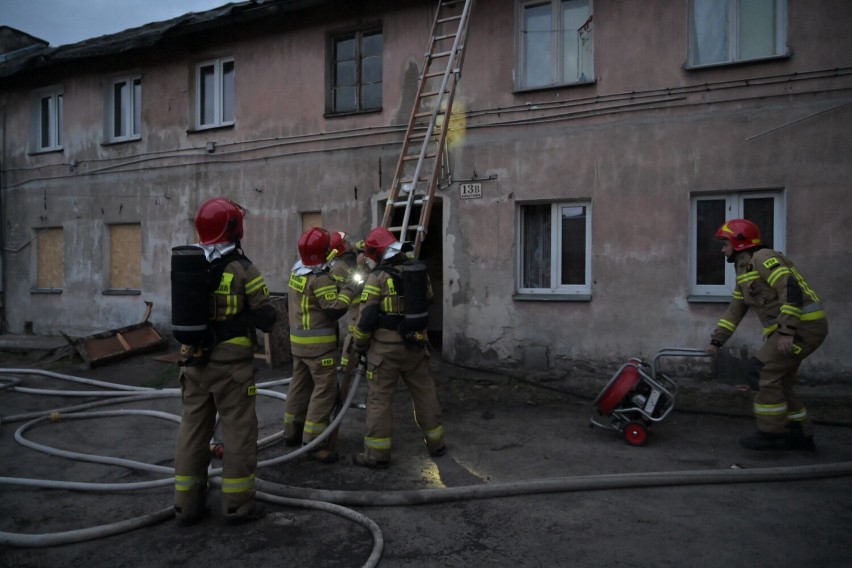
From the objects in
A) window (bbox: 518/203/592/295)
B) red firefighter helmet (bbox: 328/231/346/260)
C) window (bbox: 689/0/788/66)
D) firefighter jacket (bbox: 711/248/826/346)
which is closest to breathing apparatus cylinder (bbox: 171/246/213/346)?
red firefighter helmet (bbox: 328/231/346/260)

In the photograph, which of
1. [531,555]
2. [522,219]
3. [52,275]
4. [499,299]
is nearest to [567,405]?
[499,299]

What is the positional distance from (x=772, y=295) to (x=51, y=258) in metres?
14.0

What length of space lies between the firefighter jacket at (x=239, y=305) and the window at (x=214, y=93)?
783 cm

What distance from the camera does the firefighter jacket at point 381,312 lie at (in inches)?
200

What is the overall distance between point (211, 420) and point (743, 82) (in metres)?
7.29

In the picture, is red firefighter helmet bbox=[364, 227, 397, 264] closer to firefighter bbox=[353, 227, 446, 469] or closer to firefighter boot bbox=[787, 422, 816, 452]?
firefighter bbox=[353, 227, 446, 469]

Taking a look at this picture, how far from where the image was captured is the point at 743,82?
24.7 ft

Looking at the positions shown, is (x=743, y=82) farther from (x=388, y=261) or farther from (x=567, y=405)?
(x=388, y=261)

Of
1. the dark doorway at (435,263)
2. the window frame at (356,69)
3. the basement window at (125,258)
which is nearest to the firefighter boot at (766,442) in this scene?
the dark doorway at (435,263)

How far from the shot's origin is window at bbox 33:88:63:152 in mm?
13450

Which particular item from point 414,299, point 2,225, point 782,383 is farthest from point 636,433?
point 2,225

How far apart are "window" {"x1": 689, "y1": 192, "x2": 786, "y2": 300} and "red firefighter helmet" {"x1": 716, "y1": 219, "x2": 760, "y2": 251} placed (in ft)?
7.46

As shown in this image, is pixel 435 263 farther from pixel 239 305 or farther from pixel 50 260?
pixel 50 260

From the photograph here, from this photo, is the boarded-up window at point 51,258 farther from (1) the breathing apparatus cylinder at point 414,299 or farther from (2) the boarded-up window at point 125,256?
(1) the breathing apparatus cylinder at point 414,299
